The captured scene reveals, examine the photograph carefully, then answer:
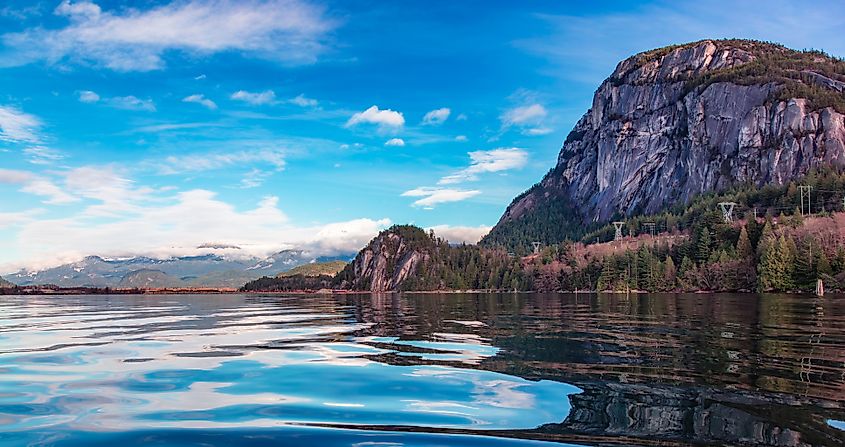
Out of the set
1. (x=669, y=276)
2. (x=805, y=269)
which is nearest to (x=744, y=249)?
(x=669, y=276)

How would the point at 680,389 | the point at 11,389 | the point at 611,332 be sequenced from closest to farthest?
the point at 680,389 → the point at 11,389 → the point at 611,332

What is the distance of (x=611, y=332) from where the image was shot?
2969 centimetres

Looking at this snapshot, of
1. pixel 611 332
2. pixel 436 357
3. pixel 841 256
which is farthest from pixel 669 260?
pixel 436 357

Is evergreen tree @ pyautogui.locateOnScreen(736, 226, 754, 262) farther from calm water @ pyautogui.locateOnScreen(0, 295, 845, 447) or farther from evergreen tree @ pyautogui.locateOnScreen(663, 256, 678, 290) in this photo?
calm water @ pyautogui.locateOnScreen(0, 295, 845, 447)

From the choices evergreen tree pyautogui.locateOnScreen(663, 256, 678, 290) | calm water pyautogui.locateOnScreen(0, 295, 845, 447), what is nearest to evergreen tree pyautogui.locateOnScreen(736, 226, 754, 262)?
evergreen tree pyautogui.locateOnScreen(663, 256, 678, 290)

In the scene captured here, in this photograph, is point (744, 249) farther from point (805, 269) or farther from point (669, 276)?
point (805, 269)

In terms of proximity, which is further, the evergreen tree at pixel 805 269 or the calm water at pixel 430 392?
the evergreen tree at pixel 805 269

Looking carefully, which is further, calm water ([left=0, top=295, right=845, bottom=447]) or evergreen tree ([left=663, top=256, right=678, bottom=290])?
evergreen tree ([left=663, top=256, right=678, bottom=290])

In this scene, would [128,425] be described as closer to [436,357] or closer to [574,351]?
[436,357]

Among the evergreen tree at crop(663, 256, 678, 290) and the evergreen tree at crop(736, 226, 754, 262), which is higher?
the evergreen tree at crop(736, 226, 754, 262)

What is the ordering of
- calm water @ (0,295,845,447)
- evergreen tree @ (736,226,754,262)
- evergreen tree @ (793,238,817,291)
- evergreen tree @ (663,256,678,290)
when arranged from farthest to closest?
evergreen tree @ (663,256,678,290)
evergreen tree @ (736,226,754,262)
evergreen tree @ (793,238,817,291)
calm water @ (0,295,845,447)

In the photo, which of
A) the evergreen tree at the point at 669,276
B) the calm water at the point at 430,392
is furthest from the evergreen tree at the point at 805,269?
the calm water at the point at 430,392

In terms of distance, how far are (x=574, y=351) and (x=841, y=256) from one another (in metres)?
143

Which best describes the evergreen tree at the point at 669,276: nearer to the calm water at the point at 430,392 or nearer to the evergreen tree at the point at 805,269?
the evergreen tree at the point at 805,269
